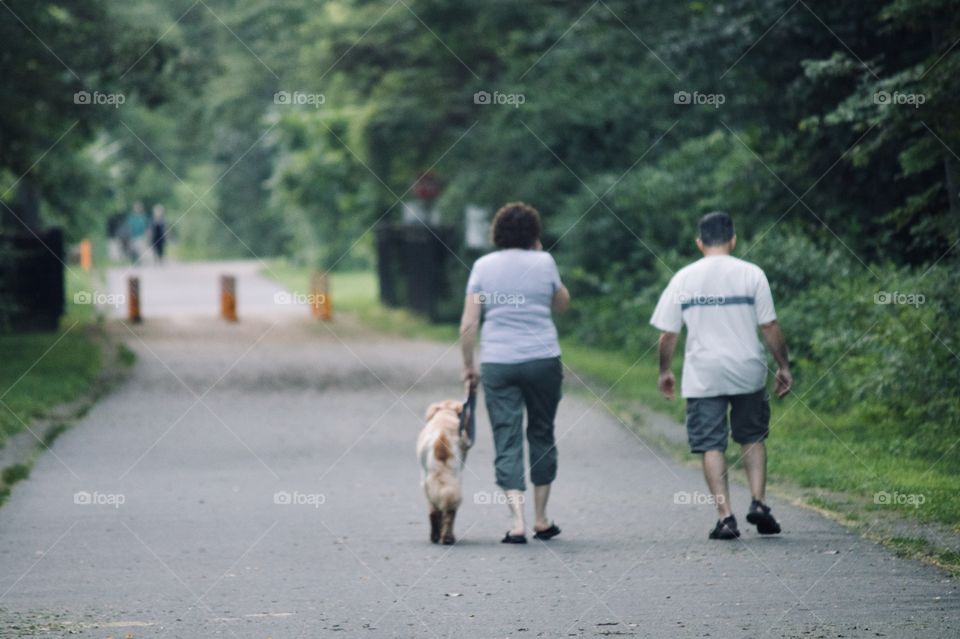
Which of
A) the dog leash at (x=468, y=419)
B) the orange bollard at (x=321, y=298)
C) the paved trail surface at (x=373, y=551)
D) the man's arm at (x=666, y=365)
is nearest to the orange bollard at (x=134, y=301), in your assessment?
the orange bollard at (x=321, y=298)

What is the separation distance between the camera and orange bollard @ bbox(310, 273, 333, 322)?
1212 inches

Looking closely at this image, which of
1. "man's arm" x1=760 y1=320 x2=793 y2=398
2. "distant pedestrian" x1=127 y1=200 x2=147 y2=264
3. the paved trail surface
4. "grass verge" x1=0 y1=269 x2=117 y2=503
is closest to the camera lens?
the paved trail surface

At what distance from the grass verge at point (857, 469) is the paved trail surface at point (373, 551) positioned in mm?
275

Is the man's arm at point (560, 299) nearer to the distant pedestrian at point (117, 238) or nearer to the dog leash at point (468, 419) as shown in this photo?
the dog leash at point (468, 419)


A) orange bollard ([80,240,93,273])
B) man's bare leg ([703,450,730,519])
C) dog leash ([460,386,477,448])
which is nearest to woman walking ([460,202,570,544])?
dog leash ([460,386,477,448])

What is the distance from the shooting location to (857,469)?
11.0 m

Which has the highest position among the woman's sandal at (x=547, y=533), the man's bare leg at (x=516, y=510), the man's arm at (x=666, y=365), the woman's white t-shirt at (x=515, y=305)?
the woman's white t-shirt at (x=515, y=305)

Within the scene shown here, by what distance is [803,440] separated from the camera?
A: 496 inches

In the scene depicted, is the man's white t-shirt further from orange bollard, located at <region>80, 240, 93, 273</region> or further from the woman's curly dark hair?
orange bollard, located at <region>80, 240, 93, 273</region>

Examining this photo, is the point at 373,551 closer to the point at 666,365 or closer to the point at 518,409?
the point at 518,409

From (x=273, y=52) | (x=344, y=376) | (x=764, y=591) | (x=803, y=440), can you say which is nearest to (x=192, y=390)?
(x=344, y=376)

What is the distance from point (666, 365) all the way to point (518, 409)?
0.87 meters

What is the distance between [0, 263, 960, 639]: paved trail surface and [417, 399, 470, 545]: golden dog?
0.68ft

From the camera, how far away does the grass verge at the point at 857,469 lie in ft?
29.1
